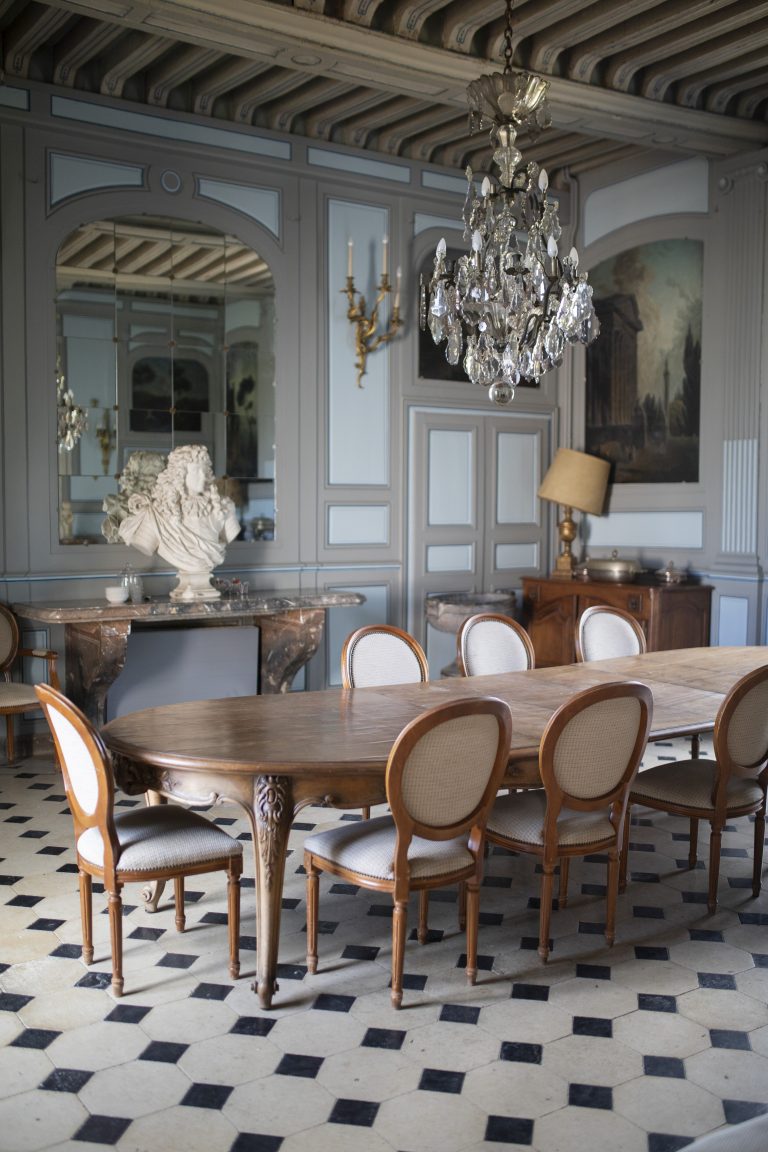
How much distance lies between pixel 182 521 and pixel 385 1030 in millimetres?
3478

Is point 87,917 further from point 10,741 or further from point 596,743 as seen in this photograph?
point 10,741

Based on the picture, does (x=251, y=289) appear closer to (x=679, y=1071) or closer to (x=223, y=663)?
(x=223, y=663)

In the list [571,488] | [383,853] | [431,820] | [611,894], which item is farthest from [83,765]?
[571,488]

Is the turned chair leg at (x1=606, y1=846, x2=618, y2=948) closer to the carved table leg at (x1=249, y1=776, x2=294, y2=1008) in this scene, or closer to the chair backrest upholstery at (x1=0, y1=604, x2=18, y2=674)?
the carved table leg at (x1=249, y1=776, x2=294, y2=1008)

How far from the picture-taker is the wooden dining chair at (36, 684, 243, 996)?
3004mm

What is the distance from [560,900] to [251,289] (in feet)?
13.8

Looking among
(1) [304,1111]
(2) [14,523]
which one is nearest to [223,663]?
(2) [14,523]

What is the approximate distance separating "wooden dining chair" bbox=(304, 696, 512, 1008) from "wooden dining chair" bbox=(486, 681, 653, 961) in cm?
23

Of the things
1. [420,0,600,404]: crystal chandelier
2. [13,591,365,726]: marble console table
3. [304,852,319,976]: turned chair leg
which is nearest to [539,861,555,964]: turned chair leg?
[304,852,319,976]: turned chair leg

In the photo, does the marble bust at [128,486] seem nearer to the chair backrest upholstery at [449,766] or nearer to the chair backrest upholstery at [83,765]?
the chair backrest upholstery at [83,765]

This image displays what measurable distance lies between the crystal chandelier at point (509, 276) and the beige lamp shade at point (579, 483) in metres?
3.35

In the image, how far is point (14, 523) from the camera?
5770 millimetres

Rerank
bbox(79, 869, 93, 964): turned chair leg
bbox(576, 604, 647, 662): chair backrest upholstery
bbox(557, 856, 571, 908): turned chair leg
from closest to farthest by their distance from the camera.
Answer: bbox(79, 869, 93, 964): turned chair leg → bbox(557, 856, 571, 908): turned chair leg → bbox(576, 604, 647, 662): chair backrest upholstery

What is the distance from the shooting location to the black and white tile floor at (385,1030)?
8.07ft
